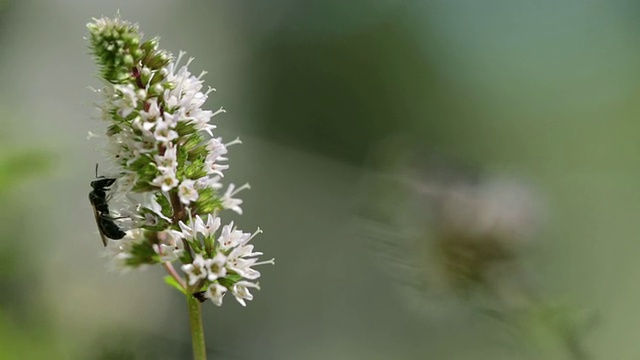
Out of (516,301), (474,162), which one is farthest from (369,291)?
(516,301)

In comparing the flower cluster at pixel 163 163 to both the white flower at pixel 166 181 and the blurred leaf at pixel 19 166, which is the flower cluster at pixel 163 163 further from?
the blurred leaf at pixel 19 166

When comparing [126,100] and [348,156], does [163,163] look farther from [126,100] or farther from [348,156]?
[348,156]

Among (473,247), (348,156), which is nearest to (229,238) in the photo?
(473,247)

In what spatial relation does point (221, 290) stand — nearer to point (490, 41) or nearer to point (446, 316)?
point (446, 316)

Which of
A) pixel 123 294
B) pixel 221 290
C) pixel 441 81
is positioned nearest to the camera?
pixel 221 290

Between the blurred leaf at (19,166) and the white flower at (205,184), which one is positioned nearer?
the white flower at (205,184)

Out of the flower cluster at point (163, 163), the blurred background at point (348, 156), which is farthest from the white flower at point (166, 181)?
the blurred background at point (348, 156)
